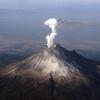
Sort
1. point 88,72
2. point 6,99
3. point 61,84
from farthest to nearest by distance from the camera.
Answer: point 88,72 → point 61,84 → point 6,99

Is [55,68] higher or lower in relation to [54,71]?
higher

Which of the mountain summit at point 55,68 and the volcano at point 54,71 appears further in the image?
the mountain summit at point 55,68

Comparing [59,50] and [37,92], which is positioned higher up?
[59,50]

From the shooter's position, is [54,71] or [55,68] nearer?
[54,71]

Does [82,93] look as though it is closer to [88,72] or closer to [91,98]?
[91,98]

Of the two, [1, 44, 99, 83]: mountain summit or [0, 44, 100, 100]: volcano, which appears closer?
[0, 44, 100, 100]: volcano

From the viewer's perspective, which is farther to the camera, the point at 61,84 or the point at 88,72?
the point at 88,72

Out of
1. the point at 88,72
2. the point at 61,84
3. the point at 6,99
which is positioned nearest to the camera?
the point at 6,99

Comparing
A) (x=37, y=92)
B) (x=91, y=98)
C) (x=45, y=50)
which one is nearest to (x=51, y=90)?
(x=37, y=92)
